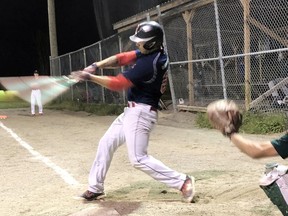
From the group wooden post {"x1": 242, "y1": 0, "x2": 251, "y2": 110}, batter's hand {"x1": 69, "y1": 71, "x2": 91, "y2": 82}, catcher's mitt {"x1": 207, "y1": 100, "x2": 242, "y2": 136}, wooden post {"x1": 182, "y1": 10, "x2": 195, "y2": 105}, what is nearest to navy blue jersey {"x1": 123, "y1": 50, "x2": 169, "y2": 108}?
batter's hand {"x1": 69, "y1": 71, "x2": 91, "y2": 82}

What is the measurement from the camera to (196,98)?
1359 centimetres

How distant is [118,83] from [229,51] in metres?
8.77

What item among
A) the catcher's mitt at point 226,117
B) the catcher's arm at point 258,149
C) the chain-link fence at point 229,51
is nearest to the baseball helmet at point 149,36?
the catcher's mitt at point 226,117

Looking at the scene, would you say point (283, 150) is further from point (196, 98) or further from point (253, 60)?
point (196, 98)

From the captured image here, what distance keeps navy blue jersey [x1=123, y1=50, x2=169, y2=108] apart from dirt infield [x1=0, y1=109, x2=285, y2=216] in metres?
1.09

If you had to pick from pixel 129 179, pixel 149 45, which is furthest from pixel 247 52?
pixel 149 45

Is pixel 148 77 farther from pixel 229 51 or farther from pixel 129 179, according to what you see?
pixel 229 51

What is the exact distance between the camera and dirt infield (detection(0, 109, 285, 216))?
4621 mm

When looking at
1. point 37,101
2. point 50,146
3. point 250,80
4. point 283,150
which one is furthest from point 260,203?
point 37,101

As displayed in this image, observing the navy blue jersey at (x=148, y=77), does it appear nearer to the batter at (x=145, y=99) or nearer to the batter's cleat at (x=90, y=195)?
the batter at (x=145, y=99)

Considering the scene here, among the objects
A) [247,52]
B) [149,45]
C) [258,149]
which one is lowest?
[258,149]

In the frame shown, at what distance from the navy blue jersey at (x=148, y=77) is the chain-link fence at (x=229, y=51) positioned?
16.1ft

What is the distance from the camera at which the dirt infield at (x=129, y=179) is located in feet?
15.2

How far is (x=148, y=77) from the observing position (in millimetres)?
4594
